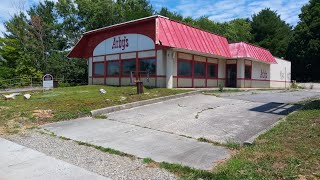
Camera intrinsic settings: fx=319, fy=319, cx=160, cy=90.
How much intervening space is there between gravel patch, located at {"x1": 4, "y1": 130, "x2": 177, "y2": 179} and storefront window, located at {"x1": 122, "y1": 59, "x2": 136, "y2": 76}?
51.2 ft

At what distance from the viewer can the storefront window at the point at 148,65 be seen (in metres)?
23.3

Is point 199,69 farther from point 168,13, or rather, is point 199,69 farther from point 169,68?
point 168,13

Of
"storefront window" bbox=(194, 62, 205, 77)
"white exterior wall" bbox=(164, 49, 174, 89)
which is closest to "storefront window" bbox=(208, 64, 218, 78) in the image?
"storefront window" bbox=(194, 62, 205, 77)

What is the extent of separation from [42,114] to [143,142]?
250 inches

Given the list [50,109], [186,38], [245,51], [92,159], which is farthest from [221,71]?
[92,159]

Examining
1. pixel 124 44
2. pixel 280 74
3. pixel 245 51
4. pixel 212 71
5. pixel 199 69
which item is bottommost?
pixel 280 74

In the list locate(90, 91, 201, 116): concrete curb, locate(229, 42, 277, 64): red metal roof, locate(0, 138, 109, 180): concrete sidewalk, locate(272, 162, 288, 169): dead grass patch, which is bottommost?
locate(0, 138, 109, 180): concrete sidewalk

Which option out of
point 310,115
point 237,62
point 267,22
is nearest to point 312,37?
point 267,22

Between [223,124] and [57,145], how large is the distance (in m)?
5.39

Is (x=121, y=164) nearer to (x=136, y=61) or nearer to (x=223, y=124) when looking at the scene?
(x=223, y=124)

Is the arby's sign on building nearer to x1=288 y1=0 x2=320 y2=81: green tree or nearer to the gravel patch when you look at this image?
the gravel patch

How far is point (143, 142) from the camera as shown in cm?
853

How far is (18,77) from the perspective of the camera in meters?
39.3

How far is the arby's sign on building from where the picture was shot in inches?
933
